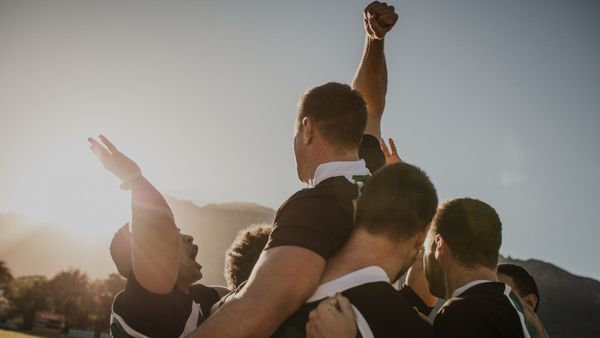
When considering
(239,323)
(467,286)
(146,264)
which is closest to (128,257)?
(146,264)

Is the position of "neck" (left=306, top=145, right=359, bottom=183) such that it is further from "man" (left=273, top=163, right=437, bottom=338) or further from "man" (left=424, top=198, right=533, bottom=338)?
"man" (left=424, top=198, right=533, bottom=338)

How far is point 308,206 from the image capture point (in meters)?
2.98

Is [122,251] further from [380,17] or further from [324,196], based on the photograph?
[380,17]

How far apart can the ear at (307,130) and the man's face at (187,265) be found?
1.56 m

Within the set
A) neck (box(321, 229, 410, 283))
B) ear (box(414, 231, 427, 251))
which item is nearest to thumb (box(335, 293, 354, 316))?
neck (box(321, 229, 410, 283))

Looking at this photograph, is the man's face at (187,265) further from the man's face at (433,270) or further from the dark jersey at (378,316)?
the man's face at (433,270)

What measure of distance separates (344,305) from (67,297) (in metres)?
123

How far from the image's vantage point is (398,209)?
3104 mm

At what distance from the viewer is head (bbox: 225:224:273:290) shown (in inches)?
199

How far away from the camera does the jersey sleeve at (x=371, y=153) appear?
14.9ft

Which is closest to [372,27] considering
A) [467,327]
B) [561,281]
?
[467,327]

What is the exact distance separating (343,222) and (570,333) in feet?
309

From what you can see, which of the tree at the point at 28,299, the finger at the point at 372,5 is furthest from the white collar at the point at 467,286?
the tree at the point at 28,299

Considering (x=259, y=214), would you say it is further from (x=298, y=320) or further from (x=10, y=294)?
(x=298, y=320)
